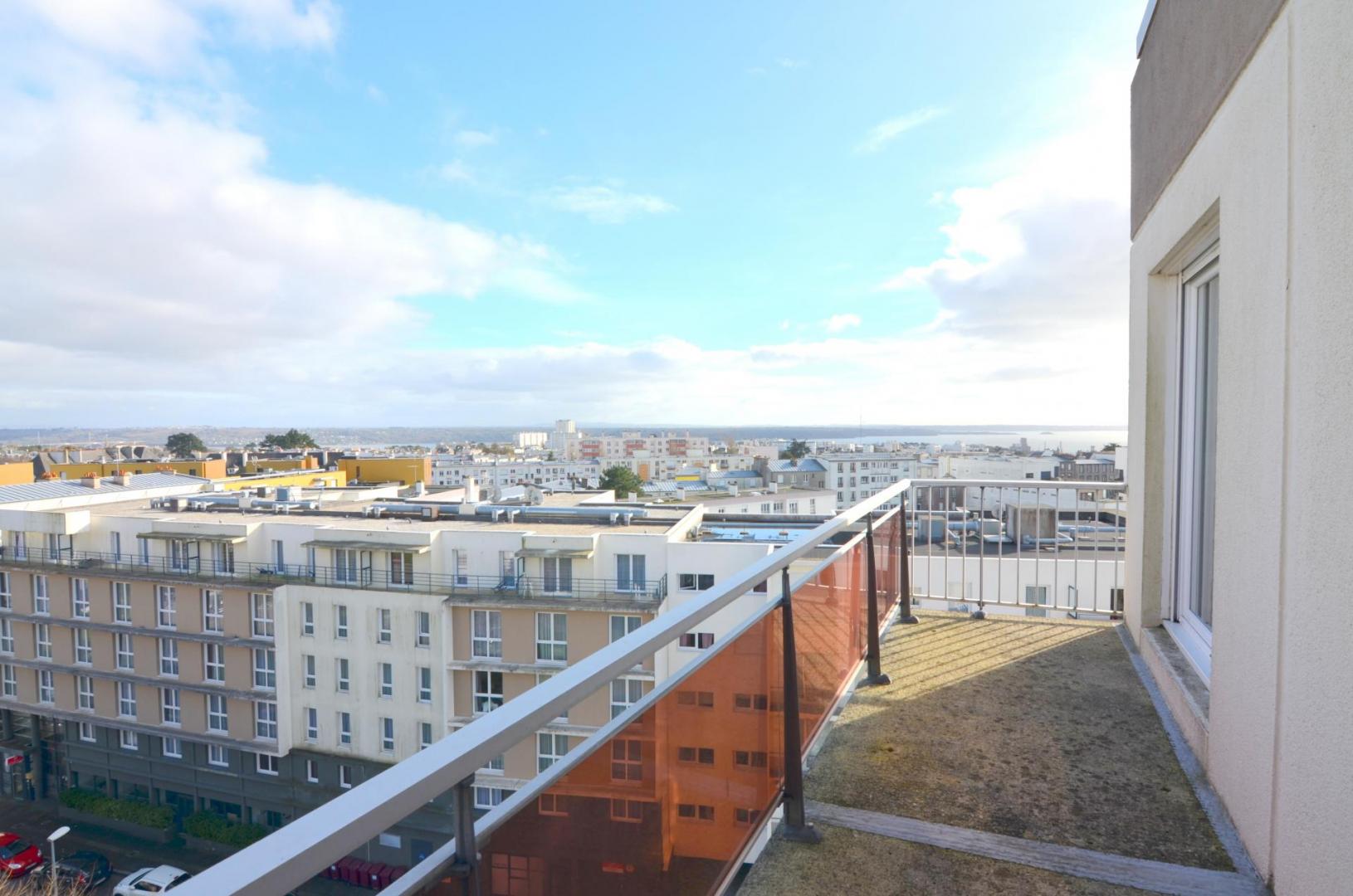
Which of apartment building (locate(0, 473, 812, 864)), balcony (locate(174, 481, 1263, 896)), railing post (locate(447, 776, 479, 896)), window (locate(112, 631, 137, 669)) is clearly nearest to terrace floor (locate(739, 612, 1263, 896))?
balcony (locate(174, 481, 1263, 896))

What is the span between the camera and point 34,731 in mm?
27062

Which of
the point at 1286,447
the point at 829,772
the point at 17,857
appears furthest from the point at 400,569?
the point at 1286,447

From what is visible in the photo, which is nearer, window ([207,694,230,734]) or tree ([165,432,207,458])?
window ([207,694,230,734])

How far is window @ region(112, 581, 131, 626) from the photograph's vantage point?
24.1m

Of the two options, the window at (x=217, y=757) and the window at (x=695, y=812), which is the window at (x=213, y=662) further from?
the window at (x=695, y=812)

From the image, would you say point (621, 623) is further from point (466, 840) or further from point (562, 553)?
point (466, 840)

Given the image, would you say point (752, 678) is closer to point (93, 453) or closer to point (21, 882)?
point (21, 882)

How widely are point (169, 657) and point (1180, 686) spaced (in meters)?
29.7

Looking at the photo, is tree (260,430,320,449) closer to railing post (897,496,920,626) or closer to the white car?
the white car

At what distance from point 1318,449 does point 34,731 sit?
3851 cm

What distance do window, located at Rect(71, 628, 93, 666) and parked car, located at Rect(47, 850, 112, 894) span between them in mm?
6363

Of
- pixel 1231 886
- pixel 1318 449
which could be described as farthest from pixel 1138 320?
pixel 1231 886

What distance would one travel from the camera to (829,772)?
2826mm

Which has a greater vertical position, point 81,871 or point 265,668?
point 265,668
